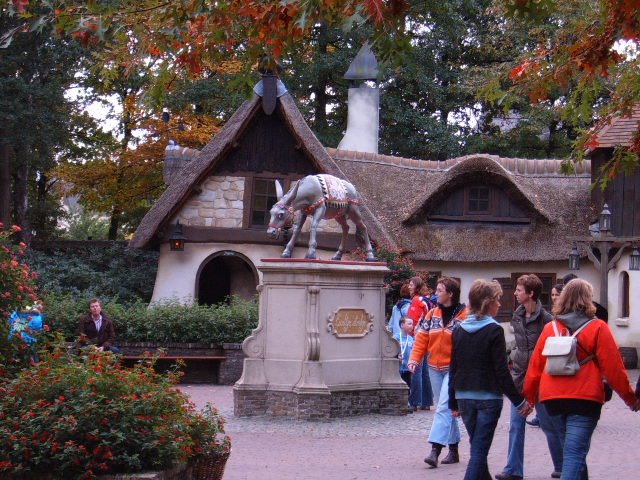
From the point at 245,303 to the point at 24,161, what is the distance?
11.1 m

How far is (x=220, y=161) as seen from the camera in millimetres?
27266

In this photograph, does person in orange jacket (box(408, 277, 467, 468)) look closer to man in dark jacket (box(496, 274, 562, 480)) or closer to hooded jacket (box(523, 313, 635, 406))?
man in dark jacket (box(496, 274, 562, 480))

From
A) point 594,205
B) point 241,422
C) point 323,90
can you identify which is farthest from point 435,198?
point 241,422

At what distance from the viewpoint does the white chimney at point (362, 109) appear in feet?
110

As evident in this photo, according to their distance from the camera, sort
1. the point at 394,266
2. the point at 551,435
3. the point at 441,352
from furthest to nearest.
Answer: the point at 394,266 < the point at 441,352 < the point at 551,435

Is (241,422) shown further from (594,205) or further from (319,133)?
(319,133)

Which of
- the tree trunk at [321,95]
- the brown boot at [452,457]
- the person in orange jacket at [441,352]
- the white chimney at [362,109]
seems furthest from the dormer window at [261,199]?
the brown boot at [452,457]

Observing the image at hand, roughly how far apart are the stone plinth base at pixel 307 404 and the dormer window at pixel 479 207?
16.3 meters

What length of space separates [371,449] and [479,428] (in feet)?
12.1

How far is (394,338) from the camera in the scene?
52.3 ft

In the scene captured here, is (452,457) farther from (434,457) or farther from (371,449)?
(371,449)

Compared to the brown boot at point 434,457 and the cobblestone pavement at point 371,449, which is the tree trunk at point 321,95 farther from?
the brown boot at point 434,457

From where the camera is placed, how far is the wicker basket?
835cm

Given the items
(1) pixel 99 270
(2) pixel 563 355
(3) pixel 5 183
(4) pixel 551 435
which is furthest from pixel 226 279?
(2) pixel 563 355
